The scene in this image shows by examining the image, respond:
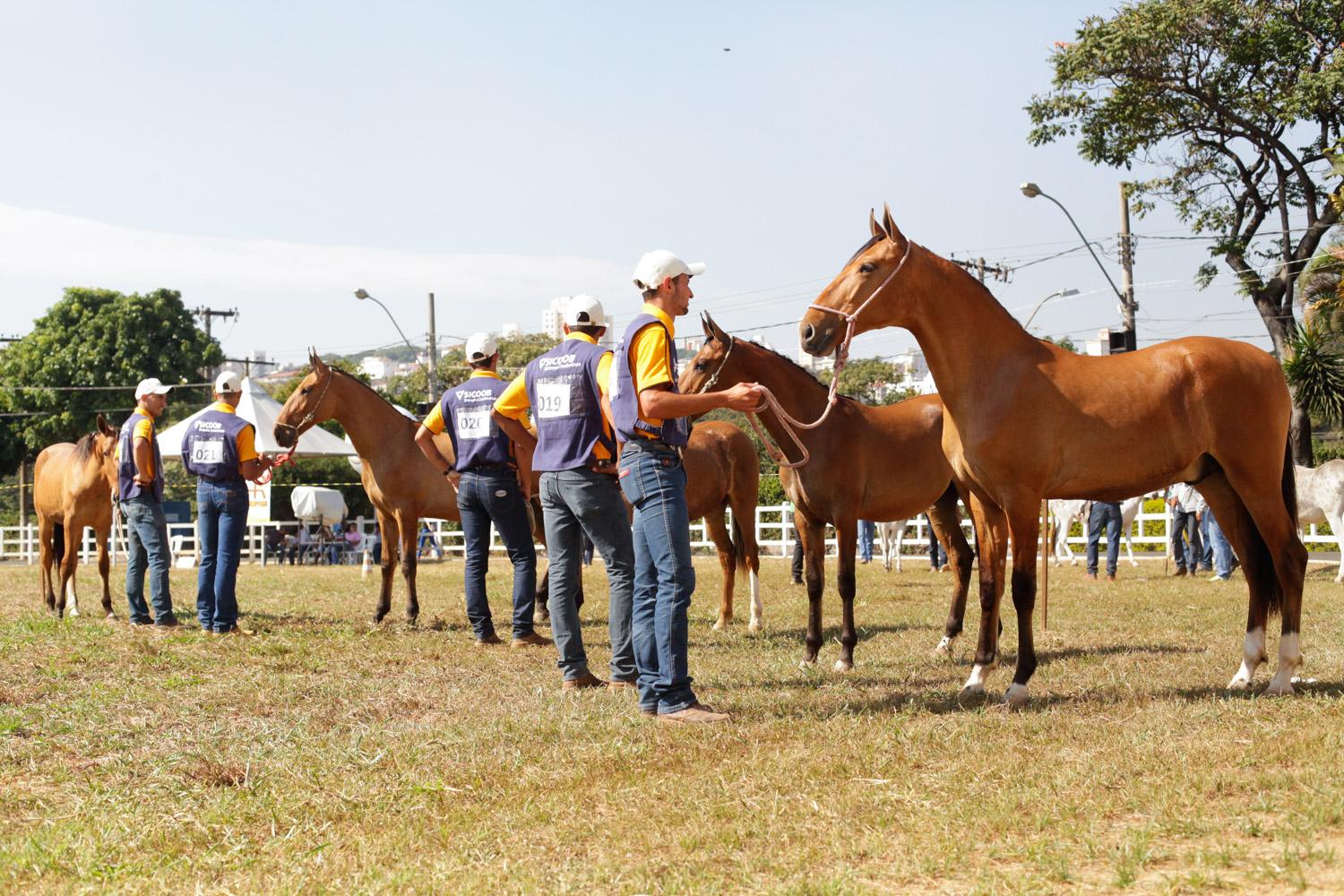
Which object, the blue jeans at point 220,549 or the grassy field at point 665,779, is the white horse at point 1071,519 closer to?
the grassy field at point 665,779

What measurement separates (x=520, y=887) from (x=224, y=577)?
8.09 m

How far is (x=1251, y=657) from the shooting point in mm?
6871

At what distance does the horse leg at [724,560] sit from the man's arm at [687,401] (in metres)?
5.96

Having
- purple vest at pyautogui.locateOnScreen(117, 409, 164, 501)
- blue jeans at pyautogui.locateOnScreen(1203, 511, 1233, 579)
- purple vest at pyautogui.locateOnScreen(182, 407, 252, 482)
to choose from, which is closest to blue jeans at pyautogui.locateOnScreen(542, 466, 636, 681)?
purple vest at pyautogui.locateOnScreen(182, 407, 252, 482)

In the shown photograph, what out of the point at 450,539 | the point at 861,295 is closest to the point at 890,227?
the point at 861,295

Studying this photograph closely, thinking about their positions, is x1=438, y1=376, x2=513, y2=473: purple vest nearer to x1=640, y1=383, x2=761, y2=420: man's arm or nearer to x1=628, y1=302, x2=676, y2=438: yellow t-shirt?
x1=628, y1=302, x2=676, y2=438: yellow t-shirt

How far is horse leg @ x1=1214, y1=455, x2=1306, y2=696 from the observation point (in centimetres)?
660

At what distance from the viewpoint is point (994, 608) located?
6.97m

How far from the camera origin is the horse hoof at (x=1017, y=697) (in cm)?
632

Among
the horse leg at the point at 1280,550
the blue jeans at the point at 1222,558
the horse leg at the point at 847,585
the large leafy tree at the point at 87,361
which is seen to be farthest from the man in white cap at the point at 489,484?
the large leafy tree at the point at 87,361

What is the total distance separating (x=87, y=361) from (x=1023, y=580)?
159 feet

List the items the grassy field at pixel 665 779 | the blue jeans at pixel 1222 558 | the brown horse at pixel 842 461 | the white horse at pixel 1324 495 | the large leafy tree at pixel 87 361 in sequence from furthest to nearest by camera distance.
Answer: the large leafy tree at pixel 87 361 < the white horse at pixel 1324 495 < the blue jeans at pixel 1222 558 < the brown horse at pixel 842 461 < the grassy field at pixel 665 779

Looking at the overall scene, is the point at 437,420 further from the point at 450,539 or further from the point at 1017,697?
the point at 450,539

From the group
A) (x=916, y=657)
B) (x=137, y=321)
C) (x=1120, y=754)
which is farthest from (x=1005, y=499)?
(x=137, y=321)
